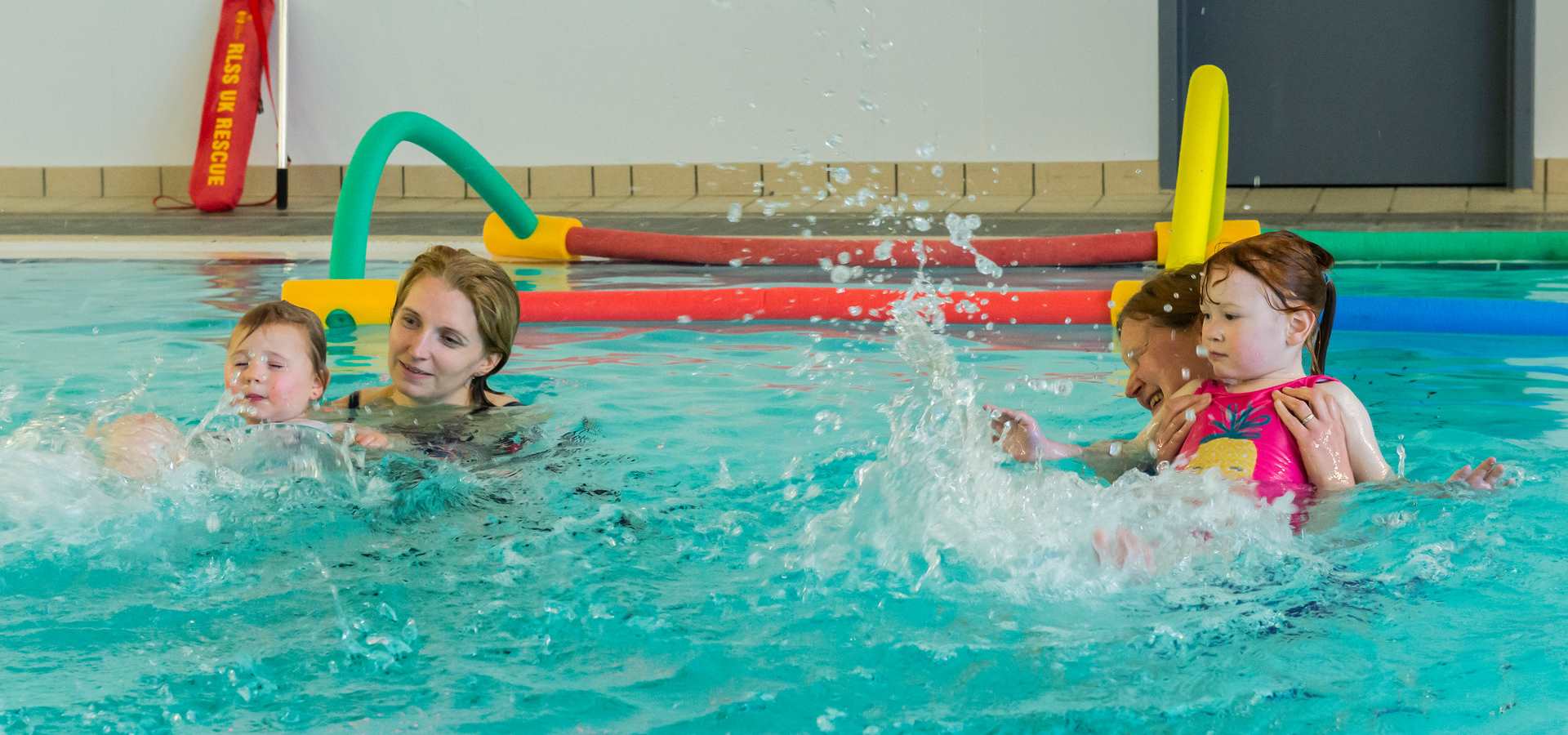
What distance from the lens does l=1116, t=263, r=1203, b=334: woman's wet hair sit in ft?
10.6

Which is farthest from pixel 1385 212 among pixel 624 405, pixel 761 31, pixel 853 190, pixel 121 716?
pixel 121 716

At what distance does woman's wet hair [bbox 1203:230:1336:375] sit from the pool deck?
205 inches

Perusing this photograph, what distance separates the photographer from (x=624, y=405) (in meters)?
4.48

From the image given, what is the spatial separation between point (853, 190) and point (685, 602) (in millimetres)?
8202

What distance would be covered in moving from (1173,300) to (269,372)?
186 centimetres

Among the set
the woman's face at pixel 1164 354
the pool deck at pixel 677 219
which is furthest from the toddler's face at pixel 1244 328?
the pool deck at pixel 677 219

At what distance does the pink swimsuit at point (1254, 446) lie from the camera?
9.78ft

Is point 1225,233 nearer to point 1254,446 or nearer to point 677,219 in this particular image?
point 677,219

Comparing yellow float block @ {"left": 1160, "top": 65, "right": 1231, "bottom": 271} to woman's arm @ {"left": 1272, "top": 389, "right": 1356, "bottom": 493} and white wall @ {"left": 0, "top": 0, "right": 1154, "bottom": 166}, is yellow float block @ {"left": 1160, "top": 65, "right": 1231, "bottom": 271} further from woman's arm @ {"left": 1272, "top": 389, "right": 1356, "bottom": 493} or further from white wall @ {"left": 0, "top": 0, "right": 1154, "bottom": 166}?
white wall @ {"left": 0, "top": 0, "right": 1154, "bottom": 166}

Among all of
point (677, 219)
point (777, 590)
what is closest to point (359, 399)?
point (777, 590)

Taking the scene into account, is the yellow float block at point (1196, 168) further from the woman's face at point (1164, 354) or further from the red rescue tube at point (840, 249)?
the woman's face at point (1164, 354)

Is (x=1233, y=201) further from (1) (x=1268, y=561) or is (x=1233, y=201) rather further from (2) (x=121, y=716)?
(2) (x=121, y=716)

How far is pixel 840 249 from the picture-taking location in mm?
7539

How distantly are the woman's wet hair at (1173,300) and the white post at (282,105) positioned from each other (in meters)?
8.26
